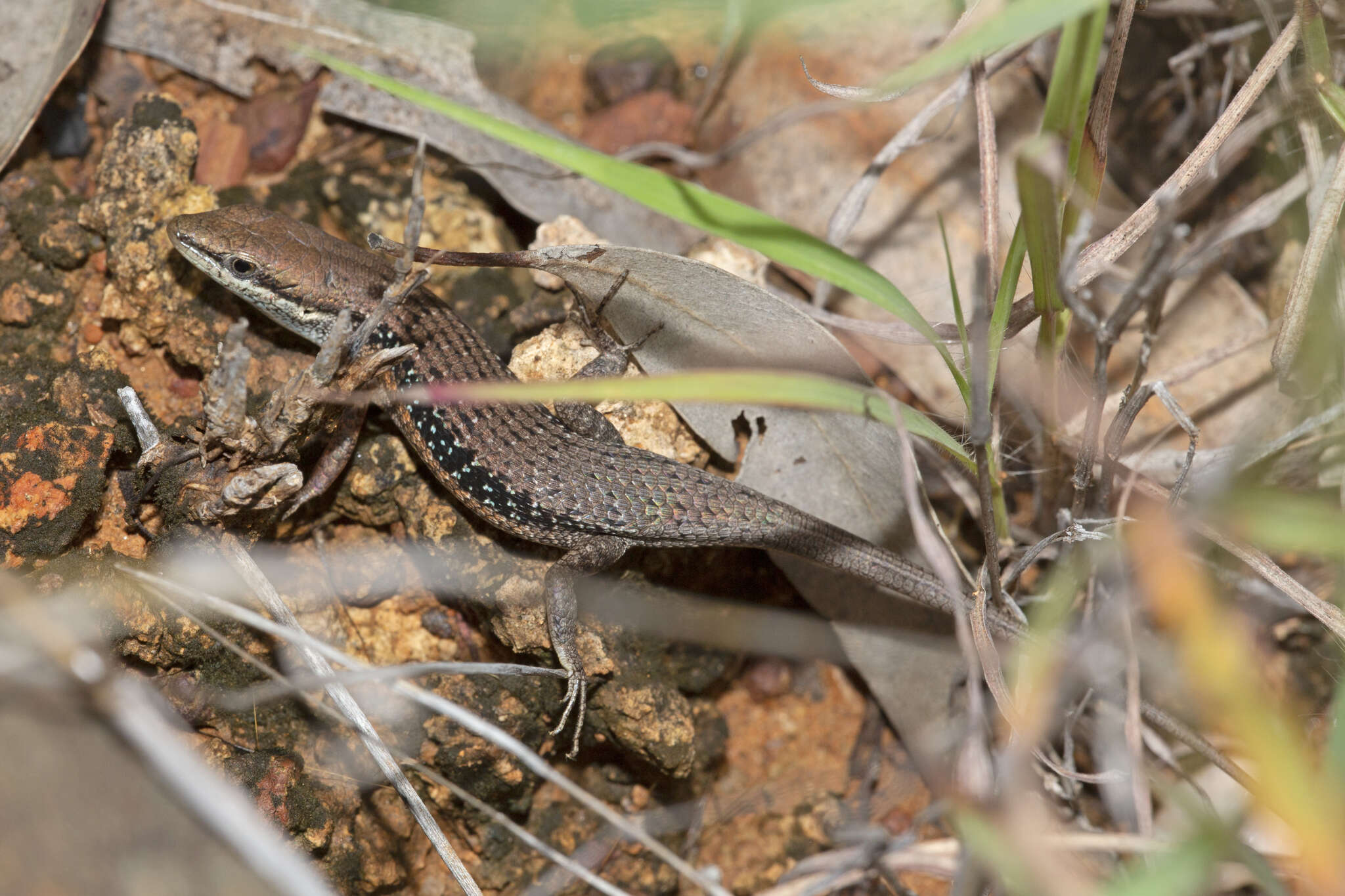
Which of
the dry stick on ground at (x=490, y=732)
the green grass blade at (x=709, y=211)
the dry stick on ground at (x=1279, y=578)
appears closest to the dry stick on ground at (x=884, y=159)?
the green grass blade at (x=709, y=211)

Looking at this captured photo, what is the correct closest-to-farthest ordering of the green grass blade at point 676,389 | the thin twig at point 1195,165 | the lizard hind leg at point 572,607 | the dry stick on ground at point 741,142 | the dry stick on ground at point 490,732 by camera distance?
the green grass blade at point 676,389 < the dry stick on ground at point 490,732 < the thin twig at point 1195,165 < the lizard hind leg at point 572,607 < the dry stick on ground at point 741,142

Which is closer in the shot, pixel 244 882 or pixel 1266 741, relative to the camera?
pixel 1266 741

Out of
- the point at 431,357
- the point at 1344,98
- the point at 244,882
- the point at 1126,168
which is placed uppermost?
the point at 1344,98

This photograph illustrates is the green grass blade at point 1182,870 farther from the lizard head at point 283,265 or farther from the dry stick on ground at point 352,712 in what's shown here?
the lizard head at point 283,265

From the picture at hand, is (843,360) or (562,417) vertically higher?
(843,360)

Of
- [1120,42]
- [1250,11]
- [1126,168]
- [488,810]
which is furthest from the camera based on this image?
[1126,168]

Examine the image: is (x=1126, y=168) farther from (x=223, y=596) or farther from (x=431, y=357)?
(x=223, y=596)

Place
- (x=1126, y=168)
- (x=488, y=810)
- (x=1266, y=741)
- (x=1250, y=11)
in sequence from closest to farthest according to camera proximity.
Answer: (x=1266, y=741) → (x=488, y=810) → (x=1250, y=11) → (x=1126, y=168)

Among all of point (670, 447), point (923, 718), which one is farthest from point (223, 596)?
point (923, 718)

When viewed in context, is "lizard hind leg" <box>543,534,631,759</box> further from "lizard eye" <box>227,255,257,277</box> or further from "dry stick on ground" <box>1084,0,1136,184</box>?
"dry stick on ground" <box>1084,0,1136,184</box>
